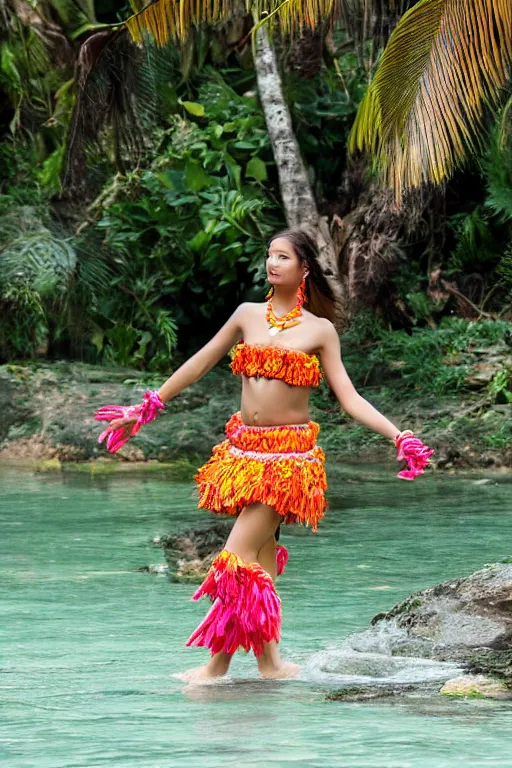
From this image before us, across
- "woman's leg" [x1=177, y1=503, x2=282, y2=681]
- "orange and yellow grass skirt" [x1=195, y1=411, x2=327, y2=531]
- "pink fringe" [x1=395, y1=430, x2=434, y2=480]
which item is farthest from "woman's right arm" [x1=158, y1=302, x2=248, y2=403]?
"pink fringe" [x1=395, y1=430, x2=434, y2=480]

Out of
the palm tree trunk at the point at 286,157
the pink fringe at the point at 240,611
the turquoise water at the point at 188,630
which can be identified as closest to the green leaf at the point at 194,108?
the palm tree trunk at the point at 286,157

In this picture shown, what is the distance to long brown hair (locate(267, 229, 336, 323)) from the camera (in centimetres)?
546

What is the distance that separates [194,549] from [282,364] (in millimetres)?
2677

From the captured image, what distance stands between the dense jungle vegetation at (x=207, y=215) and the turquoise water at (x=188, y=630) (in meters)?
3.78

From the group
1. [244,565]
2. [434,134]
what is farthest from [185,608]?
[434,134]

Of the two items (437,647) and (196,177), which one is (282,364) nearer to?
(437,647)

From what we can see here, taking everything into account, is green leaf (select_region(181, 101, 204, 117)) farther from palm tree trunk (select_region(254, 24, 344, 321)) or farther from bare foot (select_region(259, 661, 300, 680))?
bare foot (select_region(259, 661, 300, 680))

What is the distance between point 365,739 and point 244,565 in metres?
1.19

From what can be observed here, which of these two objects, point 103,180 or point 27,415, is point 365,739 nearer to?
point 27,415

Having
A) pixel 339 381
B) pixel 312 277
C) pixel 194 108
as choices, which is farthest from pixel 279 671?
pixel 194 108

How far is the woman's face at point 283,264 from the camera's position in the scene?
213 inches

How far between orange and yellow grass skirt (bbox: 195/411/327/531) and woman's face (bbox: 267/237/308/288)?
0.55 metres

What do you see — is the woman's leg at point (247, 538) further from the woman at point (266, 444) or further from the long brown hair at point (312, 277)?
the long brown hair at point (312, 277)

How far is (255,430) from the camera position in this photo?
534cm
